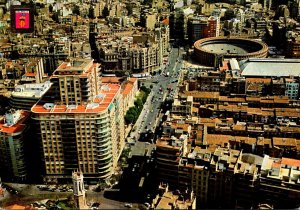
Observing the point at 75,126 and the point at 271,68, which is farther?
the point at 271,68

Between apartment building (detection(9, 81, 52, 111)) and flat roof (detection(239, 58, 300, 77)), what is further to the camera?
flat roof (detection(239, 58, 300, 77))

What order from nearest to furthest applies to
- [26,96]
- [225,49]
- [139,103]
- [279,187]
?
[279,187] → [26,96] → [139,103] → [225,49]

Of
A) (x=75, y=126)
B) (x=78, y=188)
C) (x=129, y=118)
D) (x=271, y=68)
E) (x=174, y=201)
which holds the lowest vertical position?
(x=129, y=118)

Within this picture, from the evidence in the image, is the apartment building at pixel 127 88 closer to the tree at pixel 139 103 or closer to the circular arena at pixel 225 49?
the tree at pixel 139 103

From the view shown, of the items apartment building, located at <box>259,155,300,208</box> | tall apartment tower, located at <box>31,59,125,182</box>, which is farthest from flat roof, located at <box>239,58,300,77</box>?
apartment building, located at <box>259,155,300,208</box>

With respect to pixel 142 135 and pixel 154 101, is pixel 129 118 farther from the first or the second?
pixel 154 101

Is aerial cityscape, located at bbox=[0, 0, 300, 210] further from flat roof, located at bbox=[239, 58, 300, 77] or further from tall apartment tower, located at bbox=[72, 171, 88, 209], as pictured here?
flat roof, located at bbox=[239, 58, 300, 77]

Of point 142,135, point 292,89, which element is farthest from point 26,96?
point 292,89
